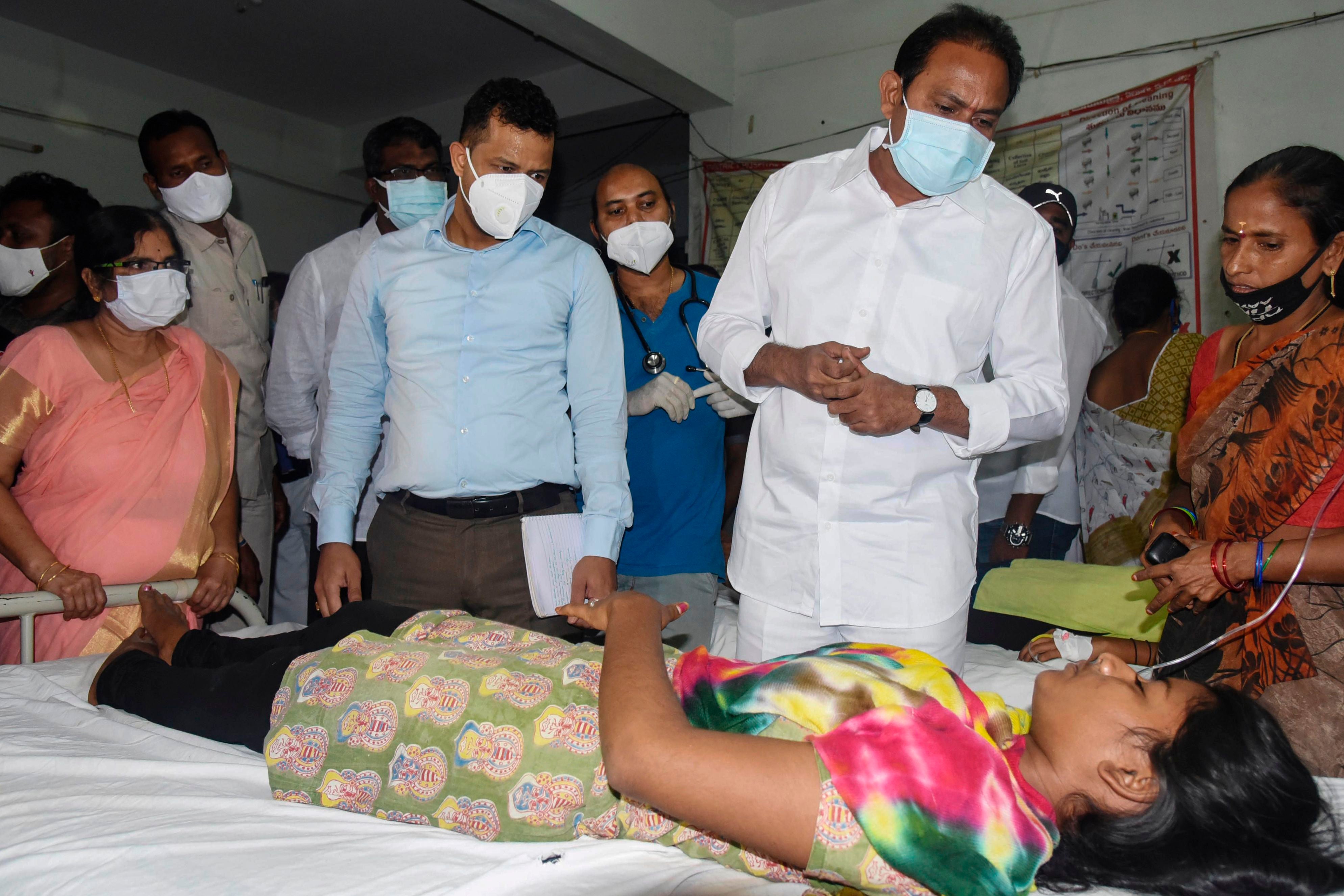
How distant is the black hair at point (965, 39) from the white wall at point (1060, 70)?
330 cm

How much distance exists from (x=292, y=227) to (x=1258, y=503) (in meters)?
→ 8.52

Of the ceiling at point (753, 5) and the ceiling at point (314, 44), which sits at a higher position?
the ceiling at point (314, 44)

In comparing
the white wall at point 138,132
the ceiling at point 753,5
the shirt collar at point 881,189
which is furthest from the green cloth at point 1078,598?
the white wall at point 138,132

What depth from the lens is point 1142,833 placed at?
4.25 ft

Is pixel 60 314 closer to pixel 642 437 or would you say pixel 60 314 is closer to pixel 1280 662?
pixel 642 437

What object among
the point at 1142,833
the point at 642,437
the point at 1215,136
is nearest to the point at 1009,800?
the point at 1142,833

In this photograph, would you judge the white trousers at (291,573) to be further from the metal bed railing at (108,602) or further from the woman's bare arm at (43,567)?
the woman's bare arm at (43,567)

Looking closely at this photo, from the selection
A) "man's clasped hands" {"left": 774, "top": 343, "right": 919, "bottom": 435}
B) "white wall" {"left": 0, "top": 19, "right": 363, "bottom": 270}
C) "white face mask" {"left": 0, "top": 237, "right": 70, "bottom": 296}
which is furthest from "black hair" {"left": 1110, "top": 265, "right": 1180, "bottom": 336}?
"white wall" {"left": 0, "top": 19, "right": 363, "bottom": 270}

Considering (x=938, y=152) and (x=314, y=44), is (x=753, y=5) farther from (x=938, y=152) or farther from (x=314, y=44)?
(x=938, y=152)

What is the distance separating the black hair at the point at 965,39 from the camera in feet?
6.04

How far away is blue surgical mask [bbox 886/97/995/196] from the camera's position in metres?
1.85

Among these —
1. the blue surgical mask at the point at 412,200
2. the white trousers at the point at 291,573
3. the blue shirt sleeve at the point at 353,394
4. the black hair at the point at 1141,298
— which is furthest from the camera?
the white trousers at the point at 291,573

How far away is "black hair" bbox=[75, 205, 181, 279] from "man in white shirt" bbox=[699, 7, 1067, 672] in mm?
1872

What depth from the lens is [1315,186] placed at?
1.88 meters
